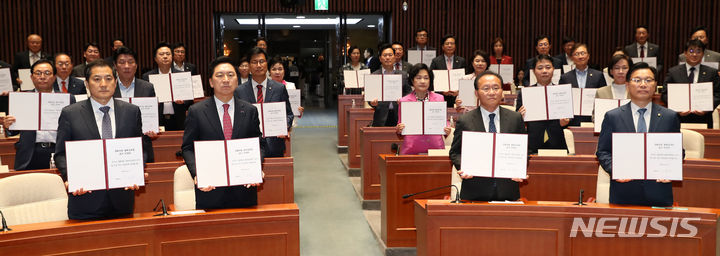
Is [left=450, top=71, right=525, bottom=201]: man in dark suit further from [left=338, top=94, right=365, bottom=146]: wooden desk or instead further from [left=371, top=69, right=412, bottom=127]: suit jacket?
[left=338, top=94, right=365, bottom=146]: wooden desk

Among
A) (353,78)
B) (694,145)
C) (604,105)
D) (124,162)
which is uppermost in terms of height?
(353,78)

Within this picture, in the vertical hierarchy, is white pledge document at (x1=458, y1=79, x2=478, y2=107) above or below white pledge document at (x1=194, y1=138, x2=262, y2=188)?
above

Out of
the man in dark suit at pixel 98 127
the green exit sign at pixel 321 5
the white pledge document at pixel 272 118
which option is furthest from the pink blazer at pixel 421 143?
the green exit sign at pixel 321 5

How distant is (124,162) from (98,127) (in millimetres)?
443

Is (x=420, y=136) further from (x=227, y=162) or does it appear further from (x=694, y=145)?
(x=227, y=162)

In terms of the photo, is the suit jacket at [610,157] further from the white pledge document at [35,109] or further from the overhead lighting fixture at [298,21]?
the overhead lighting fixture at [298,21]

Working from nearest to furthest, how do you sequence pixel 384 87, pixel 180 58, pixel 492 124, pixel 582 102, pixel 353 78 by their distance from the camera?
1. pixel 492 124
2. pixel 582 102
3. pixel 384 87
4. pixel 180 58
5. pixel 353 78

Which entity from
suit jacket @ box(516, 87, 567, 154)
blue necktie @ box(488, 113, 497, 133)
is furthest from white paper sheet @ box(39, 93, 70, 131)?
suit jacket @ box(516, 87, 567, 154)

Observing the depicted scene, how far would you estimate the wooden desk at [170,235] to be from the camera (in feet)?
9.25

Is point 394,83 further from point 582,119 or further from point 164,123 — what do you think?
point 164,123

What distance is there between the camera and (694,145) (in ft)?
16.2

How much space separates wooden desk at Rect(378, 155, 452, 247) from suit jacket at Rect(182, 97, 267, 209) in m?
1.53

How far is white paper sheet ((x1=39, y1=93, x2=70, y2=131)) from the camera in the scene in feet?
15.6

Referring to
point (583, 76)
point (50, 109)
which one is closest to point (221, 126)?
point (50, 109)
